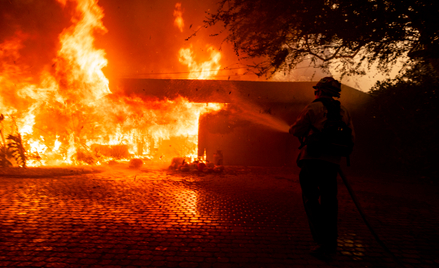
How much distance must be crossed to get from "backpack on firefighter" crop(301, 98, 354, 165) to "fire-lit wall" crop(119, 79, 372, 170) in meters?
12.0

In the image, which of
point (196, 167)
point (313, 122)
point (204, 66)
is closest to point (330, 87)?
point (313, 122)

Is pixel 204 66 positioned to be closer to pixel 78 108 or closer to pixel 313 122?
pixel 78 108

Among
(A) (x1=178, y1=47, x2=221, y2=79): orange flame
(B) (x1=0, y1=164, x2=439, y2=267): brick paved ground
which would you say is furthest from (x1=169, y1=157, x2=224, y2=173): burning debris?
(A) (x1=178, y1=47, x2=221, y2=79): orange flame

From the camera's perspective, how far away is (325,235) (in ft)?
11.2

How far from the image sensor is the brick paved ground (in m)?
3.26

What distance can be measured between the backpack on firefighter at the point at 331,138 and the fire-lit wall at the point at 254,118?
39.5 feet

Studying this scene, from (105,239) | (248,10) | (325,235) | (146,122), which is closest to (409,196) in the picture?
(325,235)

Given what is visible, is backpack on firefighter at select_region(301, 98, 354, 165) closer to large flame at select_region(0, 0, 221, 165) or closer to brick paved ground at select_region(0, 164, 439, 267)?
brick paved ground at select_region(0, 164, 439, 267)

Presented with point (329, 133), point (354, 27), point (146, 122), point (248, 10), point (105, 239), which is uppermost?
point (248, 10)

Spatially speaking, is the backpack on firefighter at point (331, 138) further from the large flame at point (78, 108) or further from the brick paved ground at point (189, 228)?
the large flame at point (78, 108)

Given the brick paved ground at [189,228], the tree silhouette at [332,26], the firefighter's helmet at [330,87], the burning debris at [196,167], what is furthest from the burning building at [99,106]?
the firefighter's helmet at [330,87]

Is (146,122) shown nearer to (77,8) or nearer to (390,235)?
(77,8)

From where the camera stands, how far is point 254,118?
15.6 metres

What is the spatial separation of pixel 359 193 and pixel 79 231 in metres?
7.28
